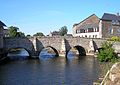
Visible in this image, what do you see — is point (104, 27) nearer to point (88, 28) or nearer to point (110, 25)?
point (110, 25)

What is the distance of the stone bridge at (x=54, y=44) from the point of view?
59250 millimetres

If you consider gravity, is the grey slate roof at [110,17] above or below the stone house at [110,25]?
above

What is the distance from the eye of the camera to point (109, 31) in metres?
83.8

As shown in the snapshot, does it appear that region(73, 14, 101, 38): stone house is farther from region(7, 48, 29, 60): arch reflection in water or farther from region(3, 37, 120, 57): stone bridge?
region(7, 48, 29, 60): arch reflection in water

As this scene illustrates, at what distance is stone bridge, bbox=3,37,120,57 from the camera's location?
5925 centimetres

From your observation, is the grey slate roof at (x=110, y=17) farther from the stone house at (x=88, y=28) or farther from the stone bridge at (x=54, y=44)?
the stone bridge at (x=54, y=44)

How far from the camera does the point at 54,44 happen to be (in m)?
64.2

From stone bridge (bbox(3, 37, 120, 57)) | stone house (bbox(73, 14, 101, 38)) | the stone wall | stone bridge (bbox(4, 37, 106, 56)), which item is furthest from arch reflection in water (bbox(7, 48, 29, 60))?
the stone wall

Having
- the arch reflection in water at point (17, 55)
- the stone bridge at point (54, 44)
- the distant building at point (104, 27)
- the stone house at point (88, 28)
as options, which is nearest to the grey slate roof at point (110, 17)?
the distant building at point (104, 27)

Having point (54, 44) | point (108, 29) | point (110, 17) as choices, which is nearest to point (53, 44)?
point (54, 44)

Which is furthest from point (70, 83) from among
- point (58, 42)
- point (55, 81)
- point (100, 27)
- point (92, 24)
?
point (92, 24)

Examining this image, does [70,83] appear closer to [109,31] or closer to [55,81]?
[55,81]

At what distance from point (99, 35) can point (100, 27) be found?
2721 mm

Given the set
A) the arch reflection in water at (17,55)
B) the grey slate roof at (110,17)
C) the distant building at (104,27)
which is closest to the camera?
the arch reflection in water at (17,55)
